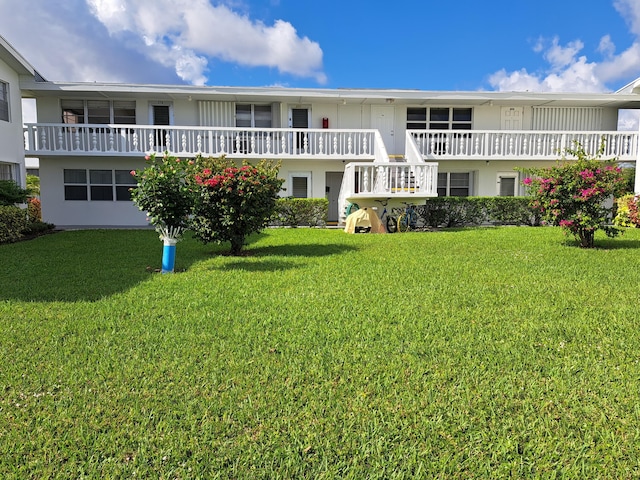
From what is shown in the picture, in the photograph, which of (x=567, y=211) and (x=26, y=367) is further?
(x=567, y=211)

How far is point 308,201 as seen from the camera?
1592 cm

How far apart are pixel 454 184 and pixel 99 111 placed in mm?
14474

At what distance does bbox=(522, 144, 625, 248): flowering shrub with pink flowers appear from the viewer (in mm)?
9289

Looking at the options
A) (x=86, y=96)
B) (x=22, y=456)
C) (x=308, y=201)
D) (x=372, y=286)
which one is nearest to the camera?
(x=22, y=456)

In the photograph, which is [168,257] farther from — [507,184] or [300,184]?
[507,184]

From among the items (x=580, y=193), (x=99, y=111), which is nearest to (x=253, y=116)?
(x=99, y=111)

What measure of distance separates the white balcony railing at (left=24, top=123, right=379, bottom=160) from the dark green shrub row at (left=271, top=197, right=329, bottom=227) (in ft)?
7.13

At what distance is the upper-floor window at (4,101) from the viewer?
47.8ft

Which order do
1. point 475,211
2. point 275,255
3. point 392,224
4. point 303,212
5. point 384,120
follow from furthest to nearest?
1. point 384,120
2. point 475,211
3. point 303,212
4. point 392,224
5. point 275,255

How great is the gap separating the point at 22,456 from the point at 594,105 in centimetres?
2178

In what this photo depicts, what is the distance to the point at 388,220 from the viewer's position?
572 inches

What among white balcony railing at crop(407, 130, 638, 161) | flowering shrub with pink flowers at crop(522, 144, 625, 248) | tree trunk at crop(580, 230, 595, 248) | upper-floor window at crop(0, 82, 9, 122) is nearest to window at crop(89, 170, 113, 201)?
upper-floor window at crop(0, 82, 9, 122)

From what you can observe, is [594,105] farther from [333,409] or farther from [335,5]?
[333,409]

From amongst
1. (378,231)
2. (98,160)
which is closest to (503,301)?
(378,231)
